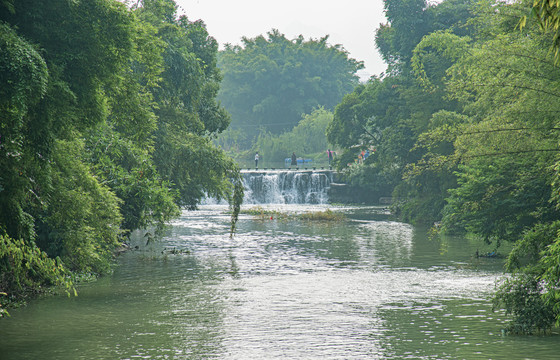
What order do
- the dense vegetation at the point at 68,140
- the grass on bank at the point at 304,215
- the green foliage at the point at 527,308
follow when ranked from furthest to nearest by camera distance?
the grass on bank at the point at 304,215 < the green foliage at the point at 527,308 < the dense vegetation at the point at 68,140

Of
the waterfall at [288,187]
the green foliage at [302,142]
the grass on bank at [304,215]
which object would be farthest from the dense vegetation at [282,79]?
the grass on bank at [304,215]

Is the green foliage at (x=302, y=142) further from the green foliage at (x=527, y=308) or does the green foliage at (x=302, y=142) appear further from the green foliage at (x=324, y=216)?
Result: the green foliage at (x=527, y=308)

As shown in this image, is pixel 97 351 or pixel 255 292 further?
pixel 255 292

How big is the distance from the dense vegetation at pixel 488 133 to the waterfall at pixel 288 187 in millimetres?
7778

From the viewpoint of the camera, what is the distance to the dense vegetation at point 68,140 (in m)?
10.6

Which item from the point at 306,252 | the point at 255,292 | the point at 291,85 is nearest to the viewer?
the point at 255,292

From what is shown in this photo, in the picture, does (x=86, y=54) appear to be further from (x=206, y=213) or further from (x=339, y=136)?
(x=339, y=136)

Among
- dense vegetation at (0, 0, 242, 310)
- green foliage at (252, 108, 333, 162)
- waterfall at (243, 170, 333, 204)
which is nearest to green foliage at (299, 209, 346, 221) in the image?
waterfall at (243, 170, 333, 204)

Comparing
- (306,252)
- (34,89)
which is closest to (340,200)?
(306,252)

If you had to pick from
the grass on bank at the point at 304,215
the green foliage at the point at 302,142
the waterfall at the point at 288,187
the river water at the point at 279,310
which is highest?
the green foliage at the point at 302,142

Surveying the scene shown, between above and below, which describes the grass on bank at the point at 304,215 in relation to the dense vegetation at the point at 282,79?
below

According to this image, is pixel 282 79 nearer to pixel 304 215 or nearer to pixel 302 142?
pixel 302 142

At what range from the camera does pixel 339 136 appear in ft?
171

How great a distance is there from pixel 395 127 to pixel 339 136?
7.90 m
